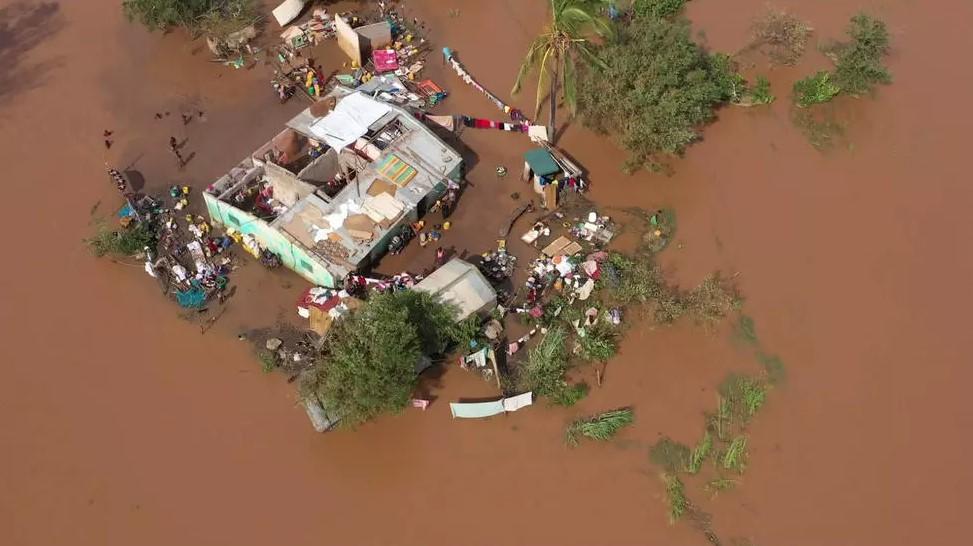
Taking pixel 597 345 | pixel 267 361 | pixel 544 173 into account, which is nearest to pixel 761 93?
pixel 544 173

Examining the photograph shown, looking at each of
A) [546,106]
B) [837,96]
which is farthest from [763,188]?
[546,106]

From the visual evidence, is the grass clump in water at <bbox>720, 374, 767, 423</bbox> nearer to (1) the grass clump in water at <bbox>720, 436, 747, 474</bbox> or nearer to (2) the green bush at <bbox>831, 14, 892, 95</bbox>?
(1) the grass clump in water at <bbox>720, 436, 747, 474</bbox>

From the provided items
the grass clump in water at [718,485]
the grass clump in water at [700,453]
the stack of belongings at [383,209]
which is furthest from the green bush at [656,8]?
the grass clump in water at [718,485]

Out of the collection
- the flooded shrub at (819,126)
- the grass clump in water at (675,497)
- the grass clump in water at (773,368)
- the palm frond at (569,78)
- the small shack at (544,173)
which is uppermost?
the flooded shrub at (819,126)

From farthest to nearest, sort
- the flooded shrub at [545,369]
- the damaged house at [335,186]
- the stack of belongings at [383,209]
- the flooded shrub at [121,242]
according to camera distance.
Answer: the stack of belongings at [383,209] < the flooded shrub at [121,242] < the damaged house at [335,186] < the flooded shrub at [545,369]

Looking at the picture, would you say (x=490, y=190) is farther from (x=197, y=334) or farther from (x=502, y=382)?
(x=197, y=334)

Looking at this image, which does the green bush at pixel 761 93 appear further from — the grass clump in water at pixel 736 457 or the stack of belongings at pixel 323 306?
the stack of belongings at pixel 323 306

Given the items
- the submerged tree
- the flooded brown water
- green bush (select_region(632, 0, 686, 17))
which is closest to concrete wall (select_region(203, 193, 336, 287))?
the flooded brown water
